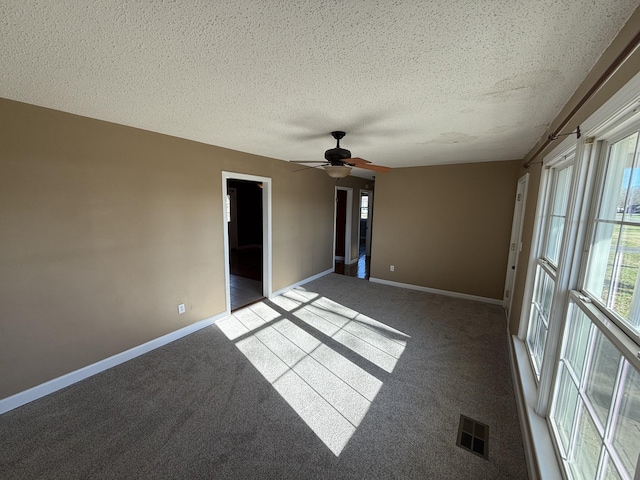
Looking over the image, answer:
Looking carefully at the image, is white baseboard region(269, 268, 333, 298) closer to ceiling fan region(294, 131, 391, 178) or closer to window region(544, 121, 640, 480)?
ceiling fan region(294, 131, 391, 178)

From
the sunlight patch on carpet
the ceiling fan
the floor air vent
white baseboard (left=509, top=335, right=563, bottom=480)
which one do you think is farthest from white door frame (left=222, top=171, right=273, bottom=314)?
white baseboard (left=509, top=335, right=563, bottom=480)

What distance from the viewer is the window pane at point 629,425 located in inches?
34.4

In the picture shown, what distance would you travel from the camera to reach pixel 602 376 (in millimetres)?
1105

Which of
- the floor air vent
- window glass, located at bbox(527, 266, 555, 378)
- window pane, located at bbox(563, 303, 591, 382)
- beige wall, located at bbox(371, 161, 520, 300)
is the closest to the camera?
window pane, located at bbox(563, 303, 591, 382)

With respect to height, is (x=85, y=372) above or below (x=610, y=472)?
below

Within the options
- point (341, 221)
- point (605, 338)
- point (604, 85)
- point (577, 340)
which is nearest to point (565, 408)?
point (577, 340)

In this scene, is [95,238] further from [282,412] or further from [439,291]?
[439,291]

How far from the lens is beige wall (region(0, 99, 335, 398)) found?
1915 mm

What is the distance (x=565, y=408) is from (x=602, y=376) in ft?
1.85

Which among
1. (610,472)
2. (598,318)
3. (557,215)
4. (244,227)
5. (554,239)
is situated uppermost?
(557,215)

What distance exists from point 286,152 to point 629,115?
3.18m

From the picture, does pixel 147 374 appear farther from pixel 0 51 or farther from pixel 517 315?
pixel 517 315

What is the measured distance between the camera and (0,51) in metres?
1.24

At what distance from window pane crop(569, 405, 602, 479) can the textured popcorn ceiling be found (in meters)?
1.73
